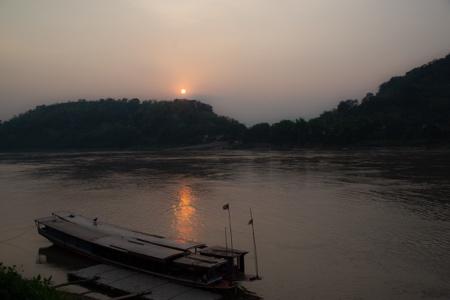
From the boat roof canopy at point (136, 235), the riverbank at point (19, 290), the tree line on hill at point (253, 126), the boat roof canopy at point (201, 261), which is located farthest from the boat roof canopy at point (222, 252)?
the tree line on hill at point (253, 126)

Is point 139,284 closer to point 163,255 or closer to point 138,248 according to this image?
point 163,255

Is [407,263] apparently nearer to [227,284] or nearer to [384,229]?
[384,229]

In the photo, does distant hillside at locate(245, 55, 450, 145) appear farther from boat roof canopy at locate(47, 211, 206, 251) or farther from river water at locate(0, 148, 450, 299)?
boat roof canopy at locate(47, 211, 206, 251)

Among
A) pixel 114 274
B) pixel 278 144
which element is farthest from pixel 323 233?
pixel 278 144

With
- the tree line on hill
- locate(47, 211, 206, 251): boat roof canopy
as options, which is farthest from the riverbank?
the tree line on hill

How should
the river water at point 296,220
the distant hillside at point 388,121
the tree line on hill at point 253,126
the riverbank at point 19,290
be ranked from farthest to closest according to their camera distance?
the tree line on hill at point 253,126
the distant hillside at point 388,121
the river water at point 296,220
the riverbank at point 19,290

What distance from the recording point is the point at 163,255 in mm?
14859

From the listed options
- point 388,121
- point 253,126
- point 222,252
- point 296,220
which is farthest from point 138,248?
point 253,126

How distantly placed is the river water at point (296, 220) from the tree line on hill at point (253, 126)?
187 feet

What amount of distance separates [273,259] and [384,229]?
25.8 feet

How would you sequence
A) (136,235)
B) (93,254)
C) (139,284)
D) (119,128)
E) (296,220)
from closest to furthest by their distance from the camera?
(139,284), (93,254), (136,235), (296,220), (119,128)

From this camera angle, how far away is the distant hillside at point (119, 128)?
148875 millimetres

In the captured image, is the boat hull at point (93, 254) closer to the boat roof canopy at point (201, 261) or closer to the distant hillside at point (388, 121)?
the boat roof canopy at point (201, 261)

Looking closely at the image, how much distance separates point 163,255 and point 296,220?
42.4ft
